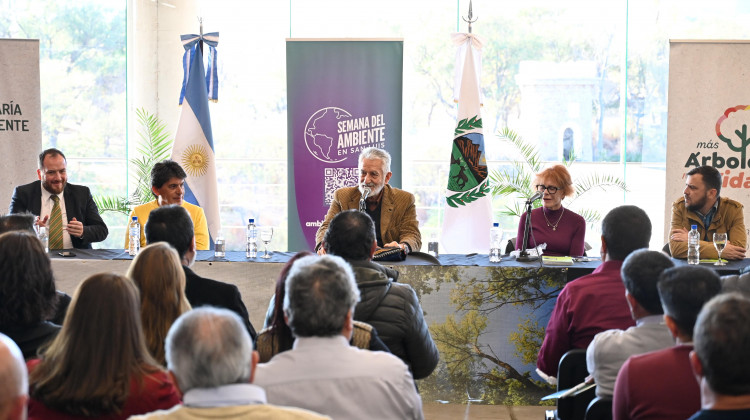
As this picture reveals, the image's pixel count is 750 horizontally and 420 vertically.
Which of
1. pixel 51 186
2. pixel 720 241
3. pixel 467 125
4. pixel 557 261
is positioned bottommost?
pixel 557 261

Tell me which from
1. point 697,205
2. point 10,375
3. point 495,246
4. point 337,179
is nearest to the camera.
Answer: point 10,375

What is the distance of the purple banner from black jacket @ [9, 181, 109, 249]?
1614mm

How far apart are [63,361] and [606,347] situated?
1561 millimetres

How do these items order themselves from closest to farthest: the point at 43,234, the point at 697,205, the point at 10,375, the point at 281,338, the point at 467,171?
1. the point at 10,375
2. the point at 281,338
3. the point at 43,234
4. the point at 697,205
5. the point at 467,171

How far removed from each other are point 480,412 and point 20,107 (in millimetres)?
4109

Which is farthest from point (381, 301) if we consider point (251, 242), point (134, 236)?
point (134, 236)

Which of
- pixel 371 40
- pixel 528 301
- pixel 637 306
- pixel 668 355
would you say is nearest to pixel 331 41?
pixel 371 40

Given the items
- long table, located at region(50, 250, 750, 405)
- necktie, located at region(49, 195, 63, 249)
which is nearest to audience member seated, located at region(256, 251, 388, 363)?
long table, located at region(50, 250, 750, 405)

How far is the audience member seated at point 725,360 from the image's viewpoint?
1676 mm

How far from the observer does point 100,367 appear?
189 centimetres

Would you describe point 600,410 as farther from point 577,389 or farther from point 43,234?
point 43,234

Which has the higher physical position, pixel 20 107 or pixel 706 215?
pixel 20 107

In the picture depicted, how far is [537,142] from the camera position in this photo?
7723mm

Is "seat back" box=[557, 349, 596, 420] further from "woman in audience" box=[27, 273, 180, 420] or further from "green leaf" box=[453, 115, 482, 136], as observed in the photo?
"green leaf" box=[453, 115, 482, 136]
